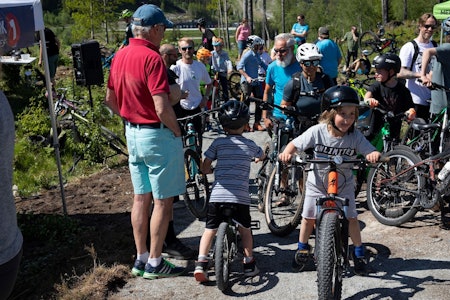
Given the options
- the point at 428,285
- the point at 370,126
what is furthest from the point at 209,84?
the point at 428,285

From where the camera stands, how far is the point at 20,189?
8.20 m

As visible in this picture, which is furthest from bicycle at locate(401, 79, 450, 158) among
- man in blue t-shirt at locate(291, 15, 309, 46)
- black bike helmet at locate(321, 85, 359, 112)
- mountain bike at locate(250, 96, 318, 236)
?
man in blue t-shirt at locate(291, 15, 309, 46)

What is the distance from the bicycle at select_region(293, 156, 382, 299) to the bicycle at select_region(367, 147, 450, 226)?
4.63 ft

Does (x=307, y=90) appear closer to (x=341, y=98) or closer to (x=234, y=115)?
(x=234, y=115)

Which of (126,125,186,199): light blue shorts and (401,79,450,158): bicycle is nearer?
(126,125,186,199): light blue shorts

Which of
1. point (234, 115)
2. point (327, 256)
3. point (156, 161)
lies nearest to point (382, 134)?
point (234, 115)

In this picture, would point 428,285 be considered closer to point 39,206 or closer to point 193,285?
point 193,285

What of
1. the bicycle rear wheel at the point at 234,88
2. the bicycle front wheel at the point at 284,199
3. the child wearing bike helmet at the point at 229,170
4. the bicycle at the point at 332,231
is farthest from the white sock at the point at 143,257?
the bicycle rear wheel at the point at 234,88

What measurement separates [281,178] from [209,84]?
2.52 meters

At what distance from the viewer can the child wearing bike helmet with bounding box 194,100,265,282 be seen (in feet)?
14.8

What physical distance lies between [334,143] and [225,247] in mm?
1211

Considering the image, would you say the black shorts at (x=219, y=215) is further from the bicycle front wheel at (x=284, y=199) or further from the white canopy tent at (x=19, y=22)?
the white canopy tent at (x=19, y=22)

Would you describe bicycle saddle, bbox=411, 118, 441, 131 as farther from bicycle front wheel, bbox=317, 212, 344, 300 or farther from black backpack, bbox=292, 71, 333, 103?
bicycle front wheel, bbox=317, 212, 344, 300

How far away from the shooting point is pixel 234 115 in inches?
178
